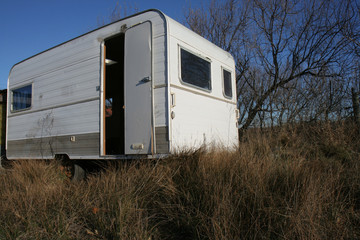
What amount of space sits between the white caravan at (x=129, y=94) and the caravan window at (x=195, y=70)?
0.05ft

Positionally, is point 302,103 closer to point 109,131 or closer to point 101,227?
point 109,131

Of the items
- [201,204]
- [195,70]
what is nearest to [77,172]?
[195,70]

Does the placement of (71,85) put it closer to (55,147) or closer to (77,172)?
(55,147)

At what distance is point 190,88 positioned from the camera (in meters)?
4.48

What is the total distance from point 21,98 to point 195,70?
4521 mm

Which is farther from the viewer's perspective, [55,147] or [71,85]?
[55,147]

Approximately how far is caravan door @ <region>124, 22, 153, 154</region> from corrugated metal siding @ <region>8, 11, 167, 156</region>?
124mm

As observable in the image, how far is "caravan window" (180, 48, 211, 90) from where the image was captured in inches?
174

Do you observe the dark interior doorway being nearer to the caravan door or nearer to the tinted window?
the caravan door

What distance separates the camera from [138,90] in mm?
4289

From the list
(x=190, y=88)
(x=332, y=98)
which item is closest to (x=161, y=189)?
(x=190, y=88)

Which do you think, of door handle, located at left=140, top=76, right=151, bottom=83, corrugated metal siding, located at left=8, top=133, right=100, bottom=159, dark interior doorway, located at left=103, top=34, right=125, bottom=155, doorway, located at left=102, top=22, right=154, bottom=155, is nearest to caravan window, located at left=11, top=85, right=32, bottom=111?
corrugated metal siding, located at left=8, top=133, right=100, bottom=159

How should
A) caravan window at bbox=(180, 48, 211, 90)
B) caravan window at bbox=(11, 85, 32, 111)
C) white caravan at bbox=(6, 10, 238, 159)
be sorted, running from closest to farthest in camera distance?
white caravan at bbox=(6, 10, 238, 159), caravan window at bbox=(180, 48, 211, 90), caravan window at bbox=(11, 85, 32, 111)

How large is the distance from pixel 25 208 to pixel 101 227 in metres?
1.07
